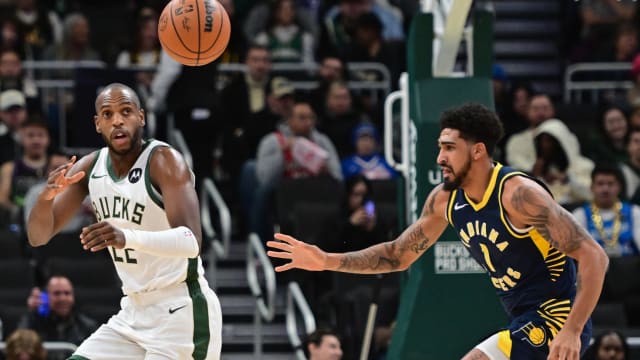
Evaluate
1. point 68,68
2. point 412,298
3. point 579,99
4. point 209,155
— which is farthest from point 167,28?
point 579,99

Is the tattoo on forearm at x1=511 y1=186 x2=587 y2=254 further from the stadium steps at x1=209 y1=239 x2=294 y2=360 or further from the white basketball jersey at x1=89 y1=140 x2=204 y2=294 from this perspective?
the stadium steps at x1=209 y1=239 x2=294 y2=360

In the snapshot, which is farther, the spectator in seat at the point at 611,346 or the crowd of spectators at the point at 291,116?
the crowd of spectators at the point at 291,116

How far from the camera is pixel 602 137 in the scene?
13.6 metres

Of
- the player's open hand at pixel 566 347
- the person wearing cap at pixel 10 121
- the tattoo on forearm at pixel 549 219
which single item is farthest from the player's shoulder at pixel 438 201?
the person wearing cap at pixel 10 121

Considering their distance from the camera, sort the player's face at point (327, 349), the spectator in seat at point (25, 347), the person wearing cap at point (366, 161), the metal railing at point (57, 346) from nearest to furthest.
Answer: the spectator in seat at point (25, 347), the player's face at point (327, 349), the metal railing at point (57, 346), the person wearing cap at point (366, 161)

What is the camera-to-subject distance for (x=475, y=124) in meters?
7.41

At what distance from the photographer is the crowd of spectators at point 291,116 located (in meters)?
12.3

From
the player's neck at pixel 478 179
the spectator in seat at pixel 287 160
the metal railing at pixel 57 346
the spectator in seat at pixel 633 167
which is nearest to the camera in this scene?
the player's neck at pixel 478 179

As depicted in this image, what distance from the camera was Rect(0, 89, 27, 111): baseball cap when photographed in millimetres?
13086

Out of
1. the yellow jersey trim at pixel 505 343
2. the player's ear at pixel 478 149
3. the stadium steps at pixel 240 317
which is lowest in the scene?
the stadium steps at pixel 240 317

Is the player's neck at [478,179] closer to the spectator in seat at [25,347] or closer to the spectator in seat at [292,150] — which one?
the spectator in seat at [25,347]

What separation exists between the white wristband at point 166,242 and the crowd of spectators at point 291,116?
4.45 m

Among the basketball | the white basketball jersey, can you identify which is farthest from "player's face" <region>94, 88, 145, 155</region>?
the basketball

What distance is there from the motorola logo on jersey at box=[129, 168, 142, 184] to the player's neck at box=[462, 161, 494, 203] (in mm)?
1762
